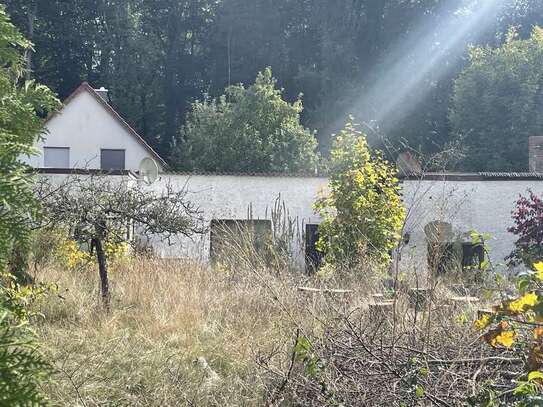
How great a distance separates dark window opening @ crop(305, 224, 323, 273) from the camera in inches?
349

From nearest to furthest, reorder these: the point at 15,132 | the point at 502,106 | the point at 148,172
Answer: the point at 15,132, the point at 148,172, the point at 502,106

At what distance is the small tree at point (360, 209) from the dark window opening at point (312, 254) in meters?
0.29

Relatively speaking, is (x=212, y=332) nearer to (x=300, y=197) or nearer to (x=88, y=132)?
(x=300, y=197)

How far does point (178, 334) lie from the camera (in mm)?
6457

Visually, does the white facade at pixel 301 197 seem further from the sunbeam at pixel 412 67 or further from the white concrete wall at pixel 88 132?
the sunbeam at pixel 412 67

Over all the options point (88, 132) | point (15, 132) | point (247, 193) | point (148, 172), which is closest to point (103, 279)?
point (15, 132)

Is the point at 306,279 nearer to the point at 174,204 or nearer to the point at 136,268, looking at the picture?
the point at 174,204

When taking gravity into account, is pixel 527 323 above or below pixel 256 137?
below

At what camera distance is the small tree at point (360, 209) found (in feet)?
38.4

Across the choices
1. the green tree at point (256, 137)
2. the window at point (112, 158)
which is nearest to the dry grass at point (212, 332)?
the green tree at point (256, 137)

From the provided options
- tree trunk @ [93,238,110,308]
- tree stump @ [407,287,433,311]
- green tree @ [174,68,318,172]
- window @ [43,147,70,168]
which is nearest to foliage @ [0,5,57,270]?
tree stump @ [407,287,433,311]

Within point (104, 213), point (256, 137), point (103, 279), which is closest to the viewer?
point (103, 279)

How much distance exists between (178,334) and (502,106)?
3041 cm

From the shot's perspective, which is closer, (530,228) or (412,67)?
(530,228)
